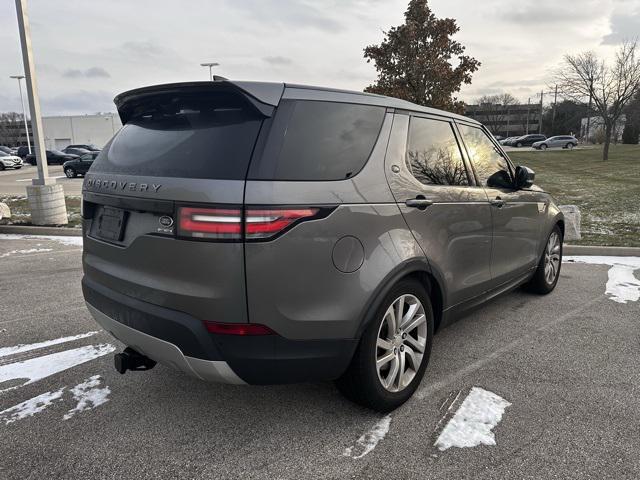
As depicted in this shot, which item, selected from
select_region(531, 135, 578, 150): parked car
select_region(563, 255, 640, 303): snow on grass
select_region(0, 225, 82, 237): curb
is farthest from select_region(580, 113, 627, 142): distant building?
select_region(0, 225, 82, 237): curb

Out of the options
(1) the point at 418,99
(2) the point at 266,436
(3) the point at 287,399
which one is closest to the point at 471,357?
(3) the point at 287,399

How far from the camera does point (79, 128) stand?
82.1m

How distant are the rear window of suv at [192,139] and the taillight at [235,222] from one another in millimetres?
168

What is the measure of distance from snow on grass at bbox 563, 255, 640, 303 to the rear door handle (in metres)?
3.22

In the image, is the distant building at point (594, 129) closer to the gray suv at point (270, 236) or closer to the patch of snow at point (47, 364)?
the gray suv at point (270, 236)

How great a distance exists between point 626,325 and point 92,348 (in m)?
4.45

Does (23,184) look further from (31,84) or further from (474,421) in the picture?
(474,421)

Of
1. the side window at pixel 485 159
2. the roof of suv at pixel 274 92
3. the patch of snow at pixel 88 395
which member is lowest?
the patch of snow at pixel 88 395

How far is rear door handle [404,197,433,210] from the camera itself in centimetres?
271

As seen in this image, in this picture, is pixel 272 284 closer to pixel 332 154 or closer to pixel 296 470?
pixel 332 154

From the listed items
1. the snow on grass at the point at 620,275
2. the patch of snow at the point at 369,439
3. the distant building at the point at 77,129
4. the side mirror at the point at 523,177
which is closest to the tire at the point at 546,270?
the snow on grass at the point at 620,275

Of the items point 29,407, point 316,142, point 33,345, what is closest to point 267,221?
point 316,142

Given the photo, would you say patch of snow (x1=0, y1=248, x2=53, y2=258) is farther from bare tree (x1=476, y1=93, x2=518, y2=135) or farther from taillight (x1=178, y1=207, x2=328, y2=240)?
bare tree (x1=476, y1=93, x2=518, y2=135)

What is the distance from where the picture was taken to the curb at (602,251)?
22.6 ft
